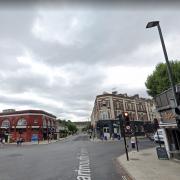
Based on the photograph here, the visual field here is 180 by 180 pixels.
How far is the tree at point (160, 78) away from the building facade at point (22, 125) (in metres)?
38.8

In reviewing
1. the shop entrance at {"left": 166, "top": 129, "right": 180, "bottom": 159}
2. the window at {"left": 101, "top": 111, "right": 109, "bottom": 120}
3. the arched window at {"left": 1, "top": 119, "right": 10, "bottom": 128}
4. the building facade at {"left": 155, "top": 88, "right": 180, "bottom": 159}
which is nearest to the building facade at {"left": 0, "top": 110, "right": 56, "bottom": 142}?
the arched window at {"left": 1, "top": 119, "right": 10, "bottom": 128}

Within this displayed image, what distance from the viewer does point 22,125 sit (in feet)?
201

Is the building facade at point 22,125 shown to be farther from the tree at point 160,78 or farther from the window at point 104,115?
the tree at point 160,78

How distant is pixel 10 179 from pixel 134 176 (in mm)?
6068

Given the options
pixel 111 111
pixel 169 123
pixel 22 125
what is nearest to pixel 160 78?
pixel 169 123

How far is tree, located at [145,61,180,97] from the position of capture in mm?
30125

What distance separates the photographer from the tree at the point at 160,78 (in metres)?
30.1

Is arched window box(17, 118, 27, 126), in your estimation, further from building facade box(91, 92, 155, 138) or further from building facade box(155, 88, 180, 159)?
building facade box(155, 88, 180, 159)

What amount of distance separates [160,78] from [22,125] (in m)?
43.4

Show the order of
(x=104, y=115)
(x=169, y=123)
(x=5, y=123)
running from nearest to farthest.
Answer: (x=169, y=123) → (x=104, y=115) → (x=5, y=123)

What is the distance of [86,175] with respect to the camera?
37.5 feet

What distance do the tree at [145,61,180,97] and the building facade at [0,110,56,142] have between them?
3884 centimetres

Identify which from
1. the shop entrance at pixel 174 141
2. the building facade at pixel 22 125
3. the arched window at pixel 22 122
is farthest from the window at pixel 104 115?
the shop entrance at pixel 174 141

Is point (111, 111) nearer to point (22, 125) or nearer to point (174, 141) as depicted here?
point (22, 125)
